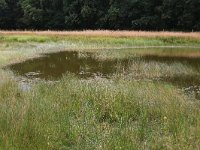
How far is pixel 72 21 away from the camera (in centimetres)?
5788

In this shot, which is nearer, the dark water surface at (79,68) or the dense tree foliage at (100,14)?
the dark water surface at (79,68)

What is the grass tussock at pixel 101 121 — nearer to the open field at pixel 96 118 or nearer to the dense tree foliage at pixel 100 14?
the open field at pixel 96 118

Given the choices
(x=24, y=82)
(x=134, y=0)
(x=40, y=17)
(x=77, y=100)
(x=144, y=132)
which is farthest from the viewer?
(x=40, y=17)

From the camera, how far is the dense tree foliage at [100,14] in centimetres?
5034

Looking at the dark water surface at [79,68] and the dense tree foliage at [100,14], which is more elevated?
the dense tree foliage at [100,14]

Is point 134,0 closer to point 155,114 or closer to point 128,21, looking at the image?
point 128,21

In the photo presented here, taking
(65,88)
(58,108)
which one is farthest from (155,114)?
(65,88)

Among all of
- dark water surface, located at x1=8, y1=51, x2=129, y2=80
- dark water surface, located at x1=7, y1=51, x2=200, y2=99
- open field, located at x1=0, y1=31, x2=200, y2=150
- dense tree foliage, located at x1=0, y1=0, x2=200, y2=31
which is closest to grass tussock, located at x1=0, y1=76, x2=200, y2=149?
open field, located at x1=0, y1=31, x2=200, y2=150

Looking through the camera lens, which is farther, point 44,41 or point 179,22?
point 179,22

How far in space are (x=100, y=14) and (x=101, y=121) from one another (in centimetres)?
4964

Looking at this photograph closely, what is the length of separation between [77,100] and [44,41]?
85.3 feet

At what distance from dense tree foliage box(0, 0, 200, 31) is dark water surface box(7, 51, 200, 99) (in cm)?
2886

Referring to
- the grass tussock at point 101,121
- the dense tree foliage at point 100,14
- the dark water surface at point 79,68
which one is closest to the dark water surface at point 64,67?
the dark water surface at point 79,68

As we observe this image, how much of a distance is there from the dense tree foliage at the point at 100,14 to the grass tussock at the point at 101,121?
40657 millimetres
